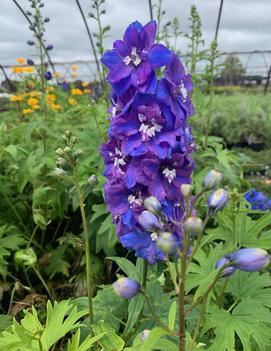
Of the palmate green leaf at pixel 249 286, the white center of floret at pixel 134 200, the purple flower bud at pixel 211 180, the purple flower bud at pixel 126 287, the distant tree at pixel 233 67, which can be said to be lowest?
the distant tree at pixel 233 67

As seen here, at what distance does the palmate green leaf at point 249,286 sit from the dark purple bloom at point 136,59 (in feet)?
3.46

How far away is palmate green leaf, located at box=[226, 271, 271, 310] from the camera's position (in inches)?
80.7

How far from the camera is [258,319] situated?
1815 mm

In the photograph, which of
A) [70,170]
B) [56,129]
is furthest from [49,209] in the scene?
[70,170]

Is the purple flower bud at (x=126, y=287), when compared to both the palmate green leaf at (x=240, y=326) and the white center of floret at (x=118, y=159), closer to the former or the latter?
the white center of floret at (x=118, y=159)

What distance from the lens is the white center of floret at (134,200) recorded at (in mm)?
1604

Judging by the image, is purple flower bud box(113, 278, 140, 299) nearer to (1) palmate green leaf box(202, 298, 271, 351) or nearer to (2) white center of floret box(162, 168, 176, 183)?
(2) white center of floret box(162, 168, 176, 183)

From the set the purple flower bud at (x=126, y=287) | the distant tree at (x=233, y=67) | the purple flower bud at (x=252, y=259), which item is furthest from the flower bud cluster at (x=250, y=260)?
the distant tree at (x=233, y=67)

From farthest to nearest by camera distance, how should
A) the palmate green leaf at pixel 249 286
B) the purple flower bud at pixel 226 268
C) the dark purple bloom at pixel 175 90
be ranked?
1. the palmate green leaf at pixel 249 286
2. the dark purple bloom at pixel 175 90
3. the purple flower bud at pixel 226 268

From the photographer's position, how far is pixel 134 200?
5.30 ft

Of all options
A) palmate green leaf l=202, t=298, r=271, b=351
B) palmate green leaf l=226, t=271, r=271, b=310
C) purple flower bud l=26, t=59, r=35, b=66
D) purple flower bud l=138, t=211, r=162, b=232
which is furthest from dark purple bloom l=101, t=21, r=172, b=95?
purple flower bud l=26, t=59, r=35, b=66

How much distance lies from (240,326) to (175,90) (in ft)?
3.07

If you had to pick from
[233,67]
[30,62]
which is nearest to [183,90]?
[30,62]

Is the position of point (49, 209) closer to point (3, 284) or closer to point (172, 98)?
point (3, 284)
